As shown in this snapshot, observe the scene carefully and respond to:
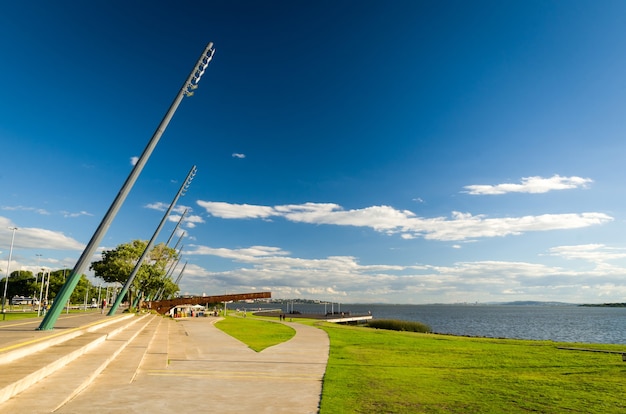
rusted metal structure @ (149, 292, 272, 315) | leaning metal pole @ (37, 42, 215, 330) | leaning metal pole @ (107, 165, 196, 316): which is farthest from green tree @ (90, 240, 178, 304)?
leaning metal pole @ (37, 42, 215, 330)

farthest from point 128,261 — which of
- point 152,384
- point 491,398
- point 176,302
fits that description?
point 491,398

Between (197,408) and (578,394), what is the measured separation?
10027 mm

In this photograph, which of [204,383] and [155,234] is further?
[155,234]

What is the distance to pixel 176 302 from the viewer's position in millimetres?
56219

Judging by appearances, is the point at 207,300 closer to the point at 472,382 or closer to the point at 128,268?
the point at 128,268

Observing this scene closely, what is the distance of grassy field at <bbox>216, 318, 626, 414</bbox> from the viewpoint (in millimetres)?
9117

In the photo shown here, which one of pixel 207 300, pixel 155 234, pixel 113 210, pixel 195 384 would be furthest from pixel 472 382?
pixel 207 300

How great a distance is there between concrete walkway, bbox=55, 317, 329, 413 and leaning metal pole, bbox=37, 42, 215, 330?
3.37 m

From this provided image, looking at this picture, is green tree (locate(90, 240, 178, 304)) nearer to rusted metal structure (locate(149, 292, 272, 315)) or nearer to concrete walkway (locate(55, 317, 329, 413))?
rusted metal structure (locate(149, 292, 272, 315))

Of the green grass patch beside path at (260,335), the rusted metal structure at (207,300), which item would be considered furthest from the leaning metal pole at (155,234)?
the rusted metal structure at (207,300)

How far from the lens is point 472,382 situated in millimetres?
12047

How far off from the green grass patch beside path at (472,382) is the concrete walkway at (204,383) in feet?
2.87

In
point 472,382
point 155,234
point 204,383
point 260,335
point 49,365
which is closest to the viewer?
point 49,365

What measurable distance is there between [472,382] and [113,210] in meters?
15.8
